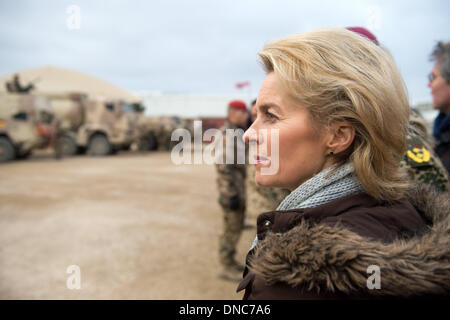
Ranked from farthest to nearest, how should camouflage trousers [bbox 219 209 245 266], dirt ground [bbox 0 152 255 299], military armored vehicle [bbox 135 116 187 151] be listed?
1. military armored vehicle [bbox 135 116 187 151]
2. camouflage trousers [bbox 219 209 245 266]
3. dirt ground [bbox 0 152 255 299]

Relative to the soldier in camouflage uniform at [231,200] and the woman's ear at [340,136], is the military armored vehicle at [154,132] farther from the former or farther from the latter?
the woman's ear at [340,136]

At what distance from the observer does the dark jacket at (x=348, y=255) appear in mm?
841

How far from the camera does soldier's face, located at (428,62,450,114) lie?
235cm

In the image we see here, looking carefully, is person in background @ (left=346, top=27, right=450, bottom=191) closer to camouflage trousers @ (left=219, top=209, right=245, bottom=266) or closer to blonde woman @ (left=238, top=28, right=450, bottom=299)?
blonde woman @ (left=238, top=28, right=450, bottom=299)

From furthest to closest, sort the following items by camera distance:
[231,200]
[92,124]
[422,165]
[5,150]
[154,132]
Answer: [154,132] < [92,124] < [5,150] < [231,200] < [422,165]

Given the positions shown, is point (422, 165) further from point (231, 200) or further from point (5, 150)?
point (5, 150)

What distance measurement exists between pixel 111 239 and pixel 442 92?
4387mm

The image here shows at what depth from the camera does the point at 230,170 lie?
4.14 meters

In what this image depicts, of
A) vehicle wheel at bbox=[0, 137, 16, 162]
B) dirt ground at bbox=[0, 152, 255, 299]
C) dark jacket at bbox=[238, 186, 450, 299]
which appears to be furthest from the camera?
vehicle wheel at bbox=[0, 137, 16, 162]

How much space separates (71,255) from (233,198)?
2.19 metres

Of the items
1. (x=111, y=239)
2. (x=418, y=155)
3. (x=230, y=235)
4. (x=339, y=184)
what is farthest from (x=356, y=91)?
(x=111, y=239)

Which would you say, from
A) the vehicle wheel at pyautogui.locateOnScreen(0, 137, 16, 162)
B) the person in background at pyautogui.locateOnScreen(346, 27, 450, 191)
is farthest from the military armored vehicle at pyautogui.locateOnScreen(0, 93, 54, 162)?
the person in background at pyautogui.locateOnScreen(346, 27, 450, 191)
